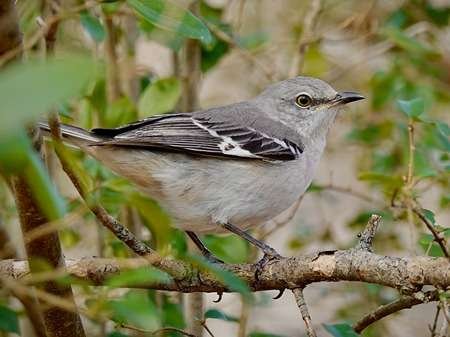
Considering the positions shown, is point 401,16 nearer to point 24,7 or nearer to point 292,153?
point 292,153

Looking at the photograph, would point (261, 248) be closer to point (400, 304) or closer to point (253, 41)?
point (400, 304)

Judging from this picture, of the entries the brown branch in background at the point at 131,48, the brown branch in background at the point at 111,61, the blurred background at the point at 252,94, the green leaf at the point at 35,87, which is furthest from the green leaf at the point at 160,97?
the green leaf at the point at 35,87

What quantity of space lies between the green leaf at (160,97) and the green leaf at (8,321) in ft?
3.84

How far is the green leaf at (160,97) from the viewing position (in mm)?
3104

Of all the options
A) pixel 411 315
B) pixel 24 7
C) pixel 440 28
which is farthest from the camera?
pixel 411 315

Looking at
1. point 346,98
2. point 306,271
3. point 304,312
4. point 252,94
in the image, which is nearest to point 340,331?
point 304,312

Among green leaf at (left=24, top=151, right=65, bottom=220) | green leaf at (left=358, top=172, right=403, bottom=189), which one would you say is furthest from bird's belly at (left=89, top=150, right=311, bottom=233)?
green leaf at (left=24, top=151, right=65, bottom=220)

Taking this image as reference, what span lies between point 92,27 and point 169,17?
678 millimetres

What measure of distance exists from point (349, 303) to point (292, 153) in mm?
1398

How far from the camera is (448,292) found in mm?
1941

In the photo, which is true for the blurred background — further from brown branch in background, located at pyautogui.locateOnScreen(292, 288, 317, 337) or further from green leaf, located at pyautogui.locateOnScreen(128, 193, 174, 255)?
brown branch in background, located at pyautogui.locateOnScreen(292, 288, 317, 337)

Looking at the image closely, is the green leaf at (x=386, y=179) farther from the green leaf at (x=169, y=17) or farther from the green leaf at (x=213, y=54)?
the green leaf at (x=213, y=54)

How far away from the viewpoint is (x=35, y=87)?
85 cm

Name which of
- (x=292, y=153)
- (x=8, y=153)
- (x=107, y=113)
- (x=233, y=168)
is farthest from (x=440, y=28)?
(x=8, y=153)
